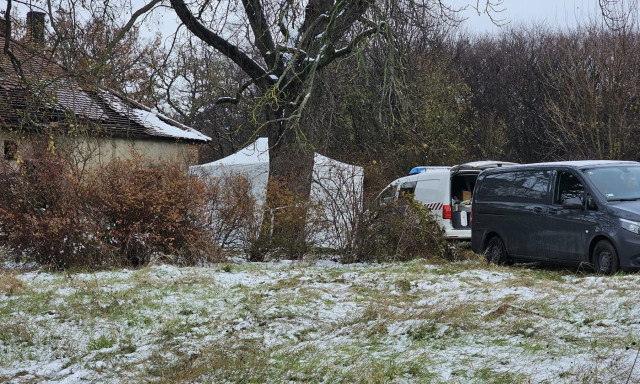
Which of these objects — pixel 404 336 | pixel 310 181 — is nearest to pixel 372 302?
pixel 404 336

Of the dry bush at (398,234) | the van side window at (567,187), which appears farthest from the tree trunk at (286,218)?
the van side window at (567,187)

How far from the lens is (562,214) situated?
1128cm

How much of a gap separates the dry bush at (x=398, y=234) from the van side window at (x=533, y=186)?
5.28 ft

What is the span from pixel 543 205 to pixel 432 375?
7.38m

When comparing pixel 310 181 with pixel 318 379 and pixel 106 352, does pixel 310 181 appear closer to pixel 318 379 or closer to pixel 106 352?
pixel 106 352

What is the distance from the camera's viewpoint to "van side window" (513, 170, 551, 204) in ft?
38.7

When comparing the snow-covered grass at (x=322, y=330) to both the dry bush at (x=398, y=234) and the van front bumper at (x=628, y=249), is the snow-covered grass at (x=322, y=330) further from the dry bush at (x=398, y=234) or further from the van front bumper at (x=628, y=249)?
the dry bush at (x=398, y=234)

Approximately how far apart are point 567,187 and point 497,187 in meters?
1.75

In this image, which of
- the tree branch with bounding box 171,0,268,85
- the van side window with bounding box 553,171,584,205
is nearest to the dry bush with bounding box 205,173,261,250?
the tree branch with bounding box 171,0,268,85

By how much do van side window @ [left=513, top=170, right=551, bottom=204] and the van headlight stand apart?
165cm

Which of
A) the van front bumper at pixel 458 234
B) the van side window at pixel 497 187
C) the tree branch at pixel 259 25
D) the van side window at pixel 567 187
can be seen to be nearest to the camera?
the van side window at pixel 567 187

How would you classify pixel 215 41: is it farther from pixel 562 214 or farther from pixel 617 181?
pixel 617 181

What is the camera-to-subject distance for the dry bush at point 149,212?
12.2 meters

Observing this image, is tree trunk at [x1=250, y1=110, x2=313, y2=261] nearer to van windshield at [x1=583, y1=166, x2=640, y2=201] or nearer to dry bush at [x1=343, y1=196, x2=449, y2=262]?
dry bush at [x1=343, y1=196, x2=449, y2=262]
